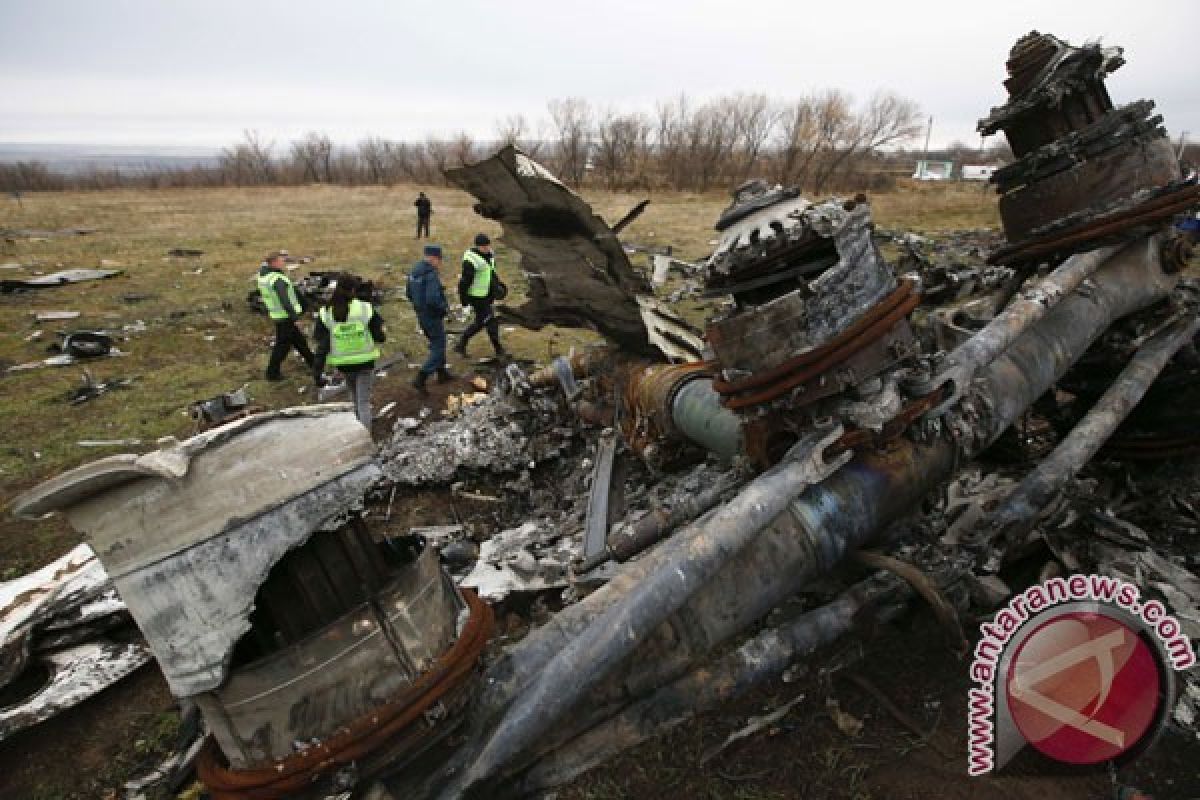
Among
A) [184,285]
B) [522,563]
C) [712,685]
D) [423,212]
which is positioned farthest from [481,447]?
[423,212]

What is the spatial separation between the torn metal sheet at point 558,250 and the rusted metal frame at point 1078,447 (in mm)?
2236

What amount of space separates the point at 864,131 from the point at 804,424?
35523 millimetres

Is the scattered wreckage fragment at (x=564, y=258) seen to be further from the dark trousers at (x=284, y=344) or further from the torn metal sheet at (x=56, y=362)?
the torn metal sheet at (x=56, y=362)

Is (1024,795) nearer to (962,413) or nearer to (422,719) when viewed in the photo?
(962,413)

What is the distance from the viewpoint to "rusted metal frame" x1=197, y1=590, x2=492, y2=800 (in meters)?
1.33

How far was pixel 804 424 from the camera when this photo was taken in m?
1.98

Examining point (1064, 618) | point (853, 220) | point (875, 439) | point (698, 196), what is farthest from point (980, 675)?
point (698, 196)

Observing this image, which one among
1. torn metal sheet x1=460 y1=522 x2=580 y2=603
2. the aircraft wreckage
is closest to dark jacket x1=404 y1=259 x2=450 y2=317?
torn metal sheet x1=460 y1=522 x2=580 y2=603

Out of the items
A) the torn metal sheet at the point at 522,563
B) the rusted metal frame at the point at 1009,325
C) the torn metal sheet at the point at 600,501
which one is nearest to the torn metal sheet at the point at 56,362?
the torn metal sheet at the point at 522,563

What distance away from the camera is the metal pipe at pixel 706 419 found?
2826 mm

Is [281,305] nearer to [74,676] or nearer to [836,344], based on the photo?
[74,676]

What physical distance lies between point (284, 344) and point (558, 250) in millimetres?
5707

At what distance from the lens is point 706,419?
2.99m

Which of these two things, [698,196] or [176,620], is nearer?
[176,620]
